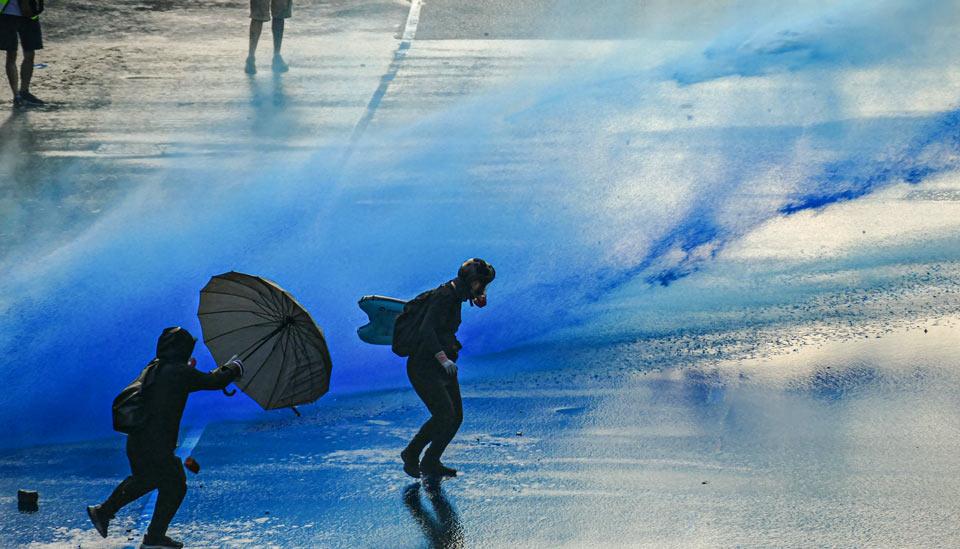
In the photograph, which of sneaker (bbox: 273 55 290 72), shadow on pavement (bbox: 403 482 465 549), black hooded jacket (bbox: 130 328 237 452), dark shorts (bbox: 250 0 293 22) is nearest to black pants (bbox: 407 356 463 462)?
shadow on pavement (bbox: 403 482 465 549)

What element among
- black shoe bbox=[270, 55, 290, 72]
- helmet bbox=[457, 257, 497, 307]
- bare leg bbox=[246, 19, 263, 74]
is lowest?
black shoe bbox=[270, 55, 290, 72]

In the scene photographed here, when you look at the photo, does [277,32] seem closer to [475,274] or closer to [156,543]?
[475,274]

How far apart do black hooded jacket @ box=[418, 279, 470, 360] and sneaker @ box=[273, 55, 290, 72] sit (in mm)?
8261

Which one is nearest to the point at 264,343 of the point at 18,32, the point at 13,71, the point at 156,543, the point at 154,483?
the point at 154,483

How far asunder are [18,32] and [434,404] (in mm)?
8105

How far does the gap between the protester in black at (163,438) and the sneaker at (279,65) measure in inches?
347

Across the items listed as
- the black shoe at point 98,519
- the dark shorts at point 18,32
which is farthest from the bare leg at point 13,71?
the black shoe at point 98,519

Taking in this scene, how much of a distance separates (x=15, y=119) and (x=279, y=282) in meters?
4.94

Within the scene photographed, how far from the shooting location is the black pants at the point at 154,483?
6.19 metres

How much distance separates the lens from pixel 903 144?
1119cm

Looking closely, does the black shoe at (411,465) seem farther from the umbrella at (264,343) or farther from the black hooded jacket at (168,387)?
the black hooded jacket at (168,387)

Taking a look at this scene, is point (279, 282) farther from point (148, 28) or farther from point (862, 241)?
point (148, 28)

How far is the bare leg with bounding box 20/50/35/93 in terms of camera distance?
1302 cm

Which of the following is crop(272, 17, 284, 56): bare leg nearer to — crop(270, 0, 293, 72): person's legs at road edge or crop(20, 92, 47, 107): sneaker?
crop(270, 0, 293, 72): person's legs at road edge
